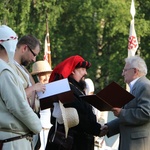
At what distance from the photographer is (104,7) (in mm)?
32344

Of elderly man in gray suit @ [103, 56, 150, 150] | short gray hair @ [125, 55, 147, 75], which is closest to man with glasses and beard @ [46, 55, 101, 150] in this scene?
elderly man in gray suit @ [103, 56, 150, 150]

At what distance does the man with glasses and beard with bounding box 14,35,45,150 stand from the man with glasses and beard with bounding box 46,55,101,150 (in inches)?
21.2

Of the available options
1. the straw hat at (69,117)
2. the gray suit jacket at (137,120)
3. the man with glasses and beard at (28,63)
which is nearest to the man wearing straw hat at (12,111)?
the man with glasses and beard at (28,63)

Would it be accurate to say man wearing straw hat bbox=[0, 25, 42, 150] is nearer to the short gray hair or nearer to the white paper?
the white paper

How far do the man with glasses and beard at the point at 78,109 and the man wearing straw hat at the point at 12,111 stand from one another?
161 centimetres

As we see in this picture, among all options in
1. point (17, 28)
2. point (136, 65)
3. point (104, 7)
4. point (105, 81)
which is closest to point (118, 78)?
point (105, 81)

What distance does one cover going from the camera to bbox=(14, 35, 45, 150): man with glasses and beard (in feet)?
18.4

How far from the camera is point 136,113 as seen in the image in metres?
7.00

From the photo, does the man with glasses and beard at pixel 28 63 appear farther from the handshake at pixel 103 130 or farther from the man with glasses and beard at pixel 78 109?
the handshake at pixel 103 130

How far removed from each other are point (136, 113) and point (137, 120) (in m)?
0.07

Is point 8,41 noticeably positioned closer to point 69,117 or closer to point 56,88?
point 56,88

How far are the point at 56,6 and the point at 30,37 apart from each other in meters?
26.1

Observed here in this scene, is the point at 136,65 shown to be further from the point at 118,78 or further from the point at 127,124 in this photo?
the point at 118,78

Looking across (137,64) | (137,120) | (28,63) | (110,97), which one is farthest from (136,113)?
(28,63)
